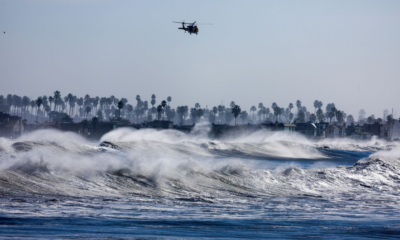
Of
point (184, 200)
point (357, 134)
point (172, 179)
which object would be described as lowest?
point (184, 200)

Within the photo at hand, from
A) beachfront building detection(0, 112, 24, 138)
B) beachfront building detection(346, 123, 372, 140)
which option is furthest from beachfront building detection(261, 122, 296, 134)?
beachfront building detection(0, 112, 24, 138)

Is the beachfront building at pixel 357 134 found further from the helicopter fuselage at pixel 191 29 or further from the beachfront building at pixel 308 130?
the helicopter fuselage at pixel 191 29

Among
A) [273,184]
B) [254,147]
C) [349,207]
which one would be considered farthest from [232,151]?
[349,207]

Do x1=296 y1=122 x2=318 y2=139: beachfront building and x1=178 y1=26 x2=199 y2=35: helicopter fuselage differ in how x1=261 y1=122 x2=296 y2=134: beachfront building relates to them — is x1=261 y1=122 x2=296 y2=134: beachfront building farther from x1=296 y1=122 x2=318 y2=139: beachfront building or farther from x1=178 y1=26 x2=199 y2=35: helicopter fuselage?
x1=178 y1=26 x2=199 y2=35: helicopter fuselage

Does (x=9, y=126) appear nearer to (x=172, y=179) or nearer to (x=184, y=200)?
Answer: (x=172, y=179)

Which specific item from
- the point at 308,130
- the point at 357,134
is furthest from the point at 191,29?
the point at 357,134

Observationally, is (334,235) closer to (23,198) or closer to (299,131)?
(23,198)

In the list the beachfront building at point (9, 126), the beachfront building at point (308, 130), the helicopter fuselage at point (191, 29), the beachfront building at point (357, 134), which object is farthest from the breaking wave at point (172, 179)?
the beachfront building at point (357, 134)

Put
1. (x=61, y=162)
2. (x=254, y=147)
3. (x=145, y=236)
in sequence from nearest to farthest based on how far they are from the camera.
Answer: (x=145, y=236)
(x=61, y=162)
(x=254, y=147)
